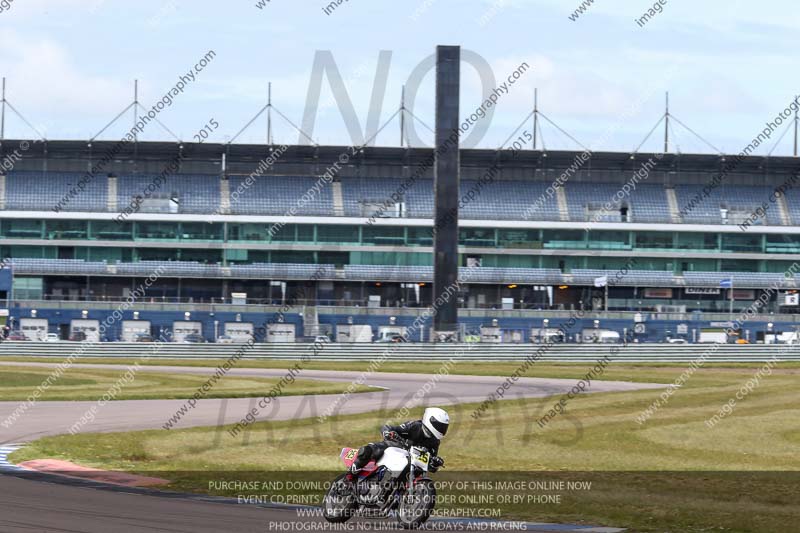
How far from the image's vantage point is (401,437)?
557 inches

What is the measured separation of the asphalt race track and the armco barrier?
7.44 meters

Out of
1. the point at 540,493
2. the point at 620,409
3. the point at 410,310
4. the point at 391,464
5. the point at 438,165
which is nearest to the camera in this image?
the point at 391,464

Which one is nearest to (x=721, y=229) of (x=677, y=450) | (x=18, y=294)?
(x=18, y=294)

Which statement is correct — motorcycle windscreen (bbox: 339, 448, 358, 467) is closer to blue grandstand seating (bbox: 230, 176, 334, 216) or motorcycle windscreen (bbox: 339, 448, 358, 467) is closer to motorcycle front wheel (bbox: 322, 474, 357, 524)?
motorcycle front wheel (bbox: 322, 474, 357, 524)

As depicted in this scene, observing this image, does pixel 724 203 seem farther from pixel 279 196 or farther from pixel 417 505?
pixel 417 505

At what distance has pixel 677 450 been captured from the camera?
26.0 meters

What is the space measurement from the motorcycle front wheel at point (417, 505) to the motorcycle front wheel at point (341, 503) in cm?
72

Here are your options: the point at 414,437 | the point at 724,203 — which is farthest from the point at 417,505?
the point at 724,203

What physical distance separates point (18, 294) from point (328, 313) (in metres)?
25.9

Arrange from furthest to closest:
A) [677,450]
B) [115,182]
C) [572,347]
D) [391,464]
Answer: [115,182]
[572,347]
[677,450]
[391,464]

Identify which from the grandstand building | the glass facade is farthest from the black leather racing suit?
the glass facade

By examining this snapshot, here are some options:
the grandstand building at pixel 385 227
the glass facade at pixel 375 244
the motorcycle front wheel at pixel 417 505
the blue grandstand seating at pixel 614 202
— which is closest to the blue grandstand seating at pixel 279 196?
the grandstand building at pixel 385 227

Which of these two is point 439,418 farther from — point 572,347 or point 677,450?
point 572,347

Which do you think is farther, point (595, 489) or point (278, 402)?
point (278, 402)
